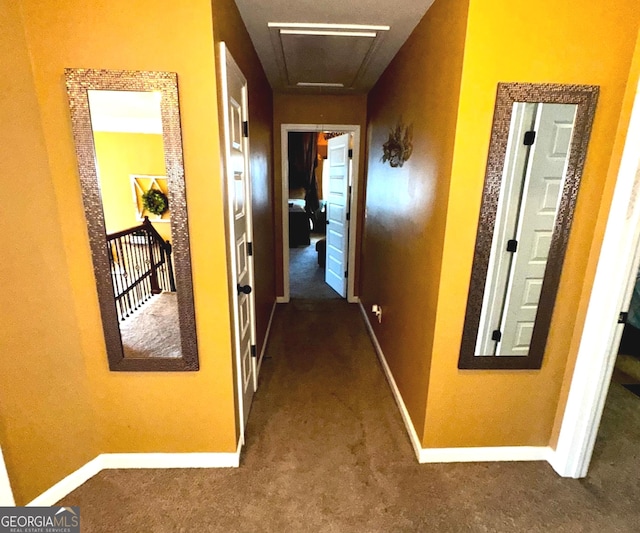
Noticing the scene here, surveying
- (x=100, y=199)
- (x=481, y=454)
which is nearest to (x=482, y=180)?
(x=481, y=454)

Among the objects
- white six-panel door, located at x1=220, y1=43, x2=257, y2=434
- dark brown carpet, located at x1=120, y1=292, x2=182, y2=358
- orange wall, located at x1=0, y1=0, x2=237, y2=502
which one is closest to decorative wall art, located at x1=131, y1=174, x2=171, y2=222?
Result: orange wall, located at x1=0, y1=0, x2=237, y2=502

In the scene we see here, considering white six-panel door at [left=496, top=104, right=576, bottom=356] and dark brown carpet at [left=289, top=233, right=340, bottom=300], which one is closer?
white six-panel door at [left=496, top=104, right=576, bottom=356]

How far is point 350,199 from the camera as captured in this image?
4.02 meters

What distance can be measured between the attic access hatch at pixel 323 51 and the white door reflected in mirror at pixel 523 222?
1.14 metres

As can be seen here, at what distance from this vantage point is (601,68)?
1.50 m

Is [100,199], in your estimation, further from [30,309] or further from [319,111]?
[319,111]

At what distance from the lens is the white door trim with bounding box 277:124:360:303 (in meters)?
3.86

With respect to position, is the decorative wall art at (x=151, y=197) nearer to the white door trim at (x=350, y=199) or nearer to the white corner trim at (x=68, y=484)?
the white corner trim at (x=68, y=484)

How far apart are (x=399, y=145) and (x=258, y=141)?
1.13 meters

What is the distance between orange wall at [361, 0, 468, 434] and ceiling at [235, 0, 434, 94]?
119 millimetres

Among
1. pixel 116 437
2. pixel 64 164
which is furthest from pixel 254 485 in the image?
pixel 64 164

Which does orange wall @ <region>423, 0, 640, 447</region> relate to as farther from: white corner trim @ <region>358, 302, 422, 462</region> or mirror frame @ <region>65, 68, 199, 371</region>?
mirror frame @ <region>65, 68, 199, 371</region>

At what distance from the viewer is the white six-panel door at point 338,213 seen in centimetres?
407

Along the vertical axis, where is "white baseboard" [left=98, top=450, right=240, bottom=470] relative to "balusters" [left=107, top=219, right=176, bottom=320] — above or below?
below
